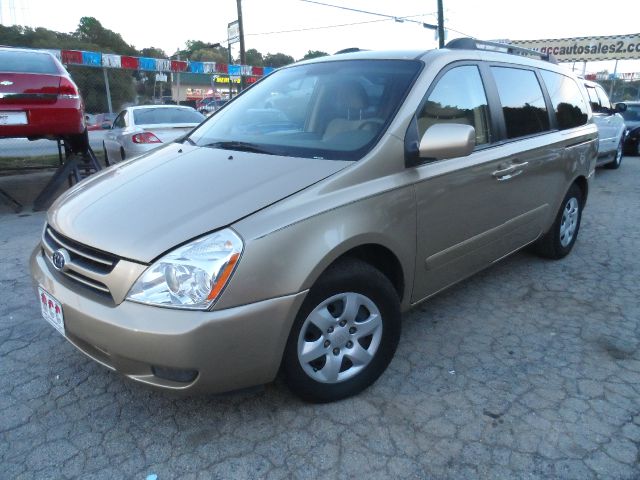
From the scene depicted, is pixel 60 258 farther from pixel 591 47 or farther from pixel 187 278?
pixel 591 47

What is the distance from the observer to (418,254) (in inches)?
104

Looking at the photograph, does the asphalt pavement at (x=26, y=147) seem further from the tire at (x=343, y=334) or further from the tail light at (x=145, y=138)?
the tire at (x=343, y=334)

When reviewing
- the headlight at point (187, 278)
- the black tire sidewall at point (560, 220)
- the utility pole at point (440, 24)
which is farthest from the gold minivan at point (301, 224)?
the utility pole at point (440, 24)

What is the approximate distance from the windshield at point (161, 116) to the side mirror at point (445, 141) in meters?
6.41

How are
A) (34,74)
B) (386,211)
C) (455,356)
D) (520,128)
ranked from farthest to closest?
1. (34,74)
2. (520,128)
3. (455,356)
4. (386,211)

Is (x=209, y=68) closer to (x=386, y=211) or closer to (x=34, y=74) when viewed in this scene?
(x=34, y=74)

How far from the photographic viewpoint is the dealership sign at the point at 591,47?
3547 cm

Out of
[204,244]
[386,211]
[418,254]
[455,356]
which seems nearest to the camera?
[204,244]

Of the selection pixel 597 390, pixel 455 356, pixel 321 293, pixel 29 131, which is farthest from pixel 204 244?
pixel 29 131

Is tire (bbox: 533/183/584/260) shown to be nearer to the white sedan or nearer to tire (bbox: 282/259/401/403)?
tire (bbox: 282/259/401/403)

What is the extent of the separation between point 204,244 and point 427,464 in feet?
4.16

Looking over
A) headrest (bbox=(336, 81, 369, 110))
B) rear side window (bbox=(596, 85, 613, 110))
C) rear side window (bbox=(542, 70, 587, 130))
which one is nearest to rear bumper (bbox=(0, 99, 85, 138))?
headrest (bbox=(336, 81, 369, 110))

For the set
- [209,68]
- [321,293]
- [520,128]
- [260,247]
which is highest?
[209,68]

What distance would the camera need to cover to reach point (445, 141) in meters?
2.47
